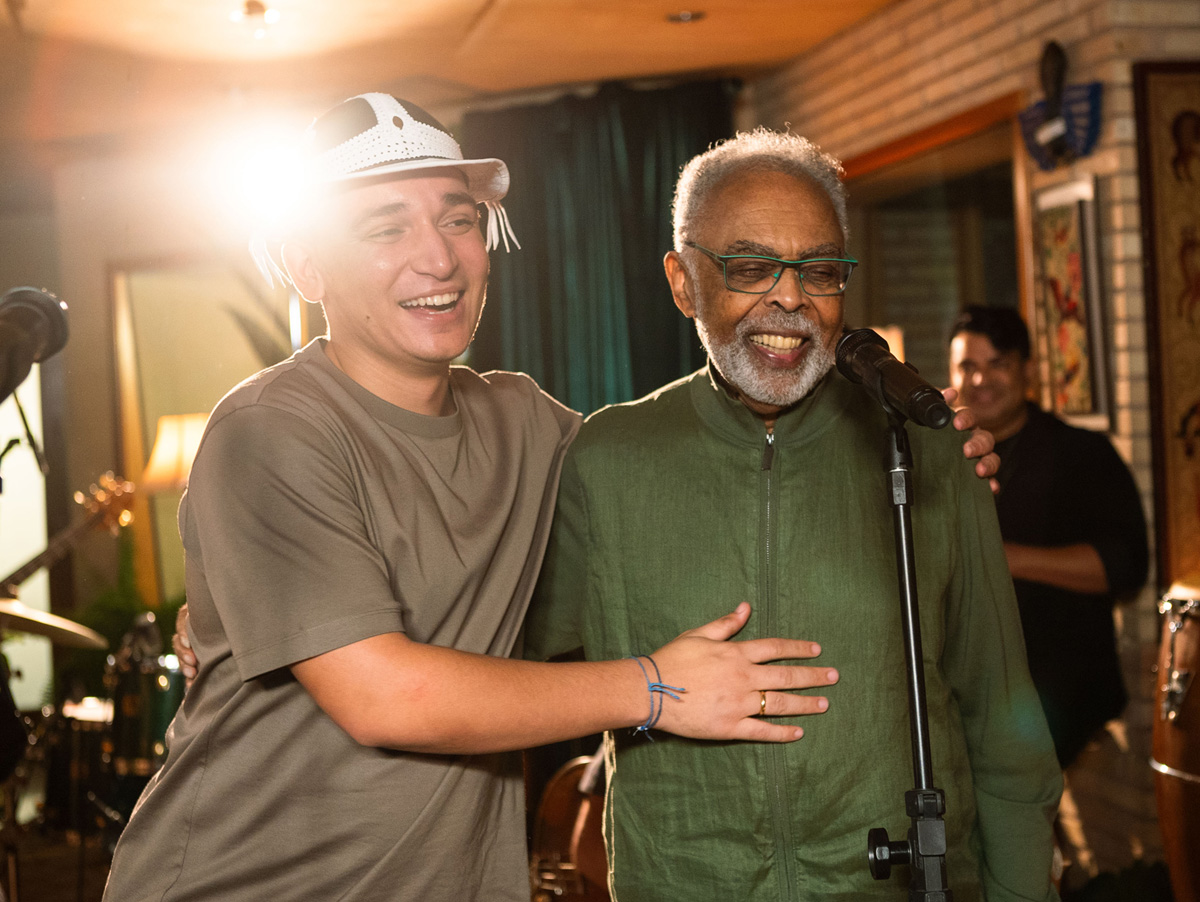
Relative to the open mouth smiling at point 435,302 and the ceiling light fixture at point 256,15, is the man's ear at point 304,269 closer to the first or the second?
the open mouth smiling at point 435,302

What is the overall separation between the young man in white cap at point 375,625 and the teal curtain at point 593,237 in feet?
15.7

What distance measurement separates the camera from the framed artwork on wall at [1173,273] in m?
4.11

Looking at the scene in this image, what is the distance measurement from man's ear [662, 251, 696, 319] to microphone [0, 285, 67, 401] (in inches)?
50.2

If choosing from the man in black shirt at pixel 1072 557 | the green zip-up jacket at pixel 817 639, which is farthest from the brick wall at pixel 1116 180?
the green zip-up jacket at pixel 817 639

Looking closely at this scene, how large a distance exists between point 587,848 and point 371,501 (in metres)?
2.12

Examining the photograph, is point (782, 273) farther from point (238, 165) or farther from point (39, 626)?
point (238, 165)

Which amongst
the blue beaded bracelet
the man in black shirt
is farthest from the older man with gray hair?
the man in black shirt

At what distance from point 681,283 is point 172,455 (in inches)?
190

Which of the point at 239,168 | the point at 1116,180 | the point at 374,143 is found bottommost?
the point at 374,143

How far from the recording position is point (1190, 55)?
416cm

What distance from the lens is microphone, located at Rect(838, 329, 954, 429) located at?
1.42 metres

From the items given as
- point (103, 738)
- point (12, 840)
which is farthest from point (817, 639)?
point (103, 738)

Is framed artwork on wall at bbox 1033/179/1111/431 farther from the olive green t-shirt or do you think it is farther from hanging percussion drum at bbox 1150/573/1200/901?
the olive green t-shirt

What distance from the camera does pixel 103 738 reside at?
4.90 metres
